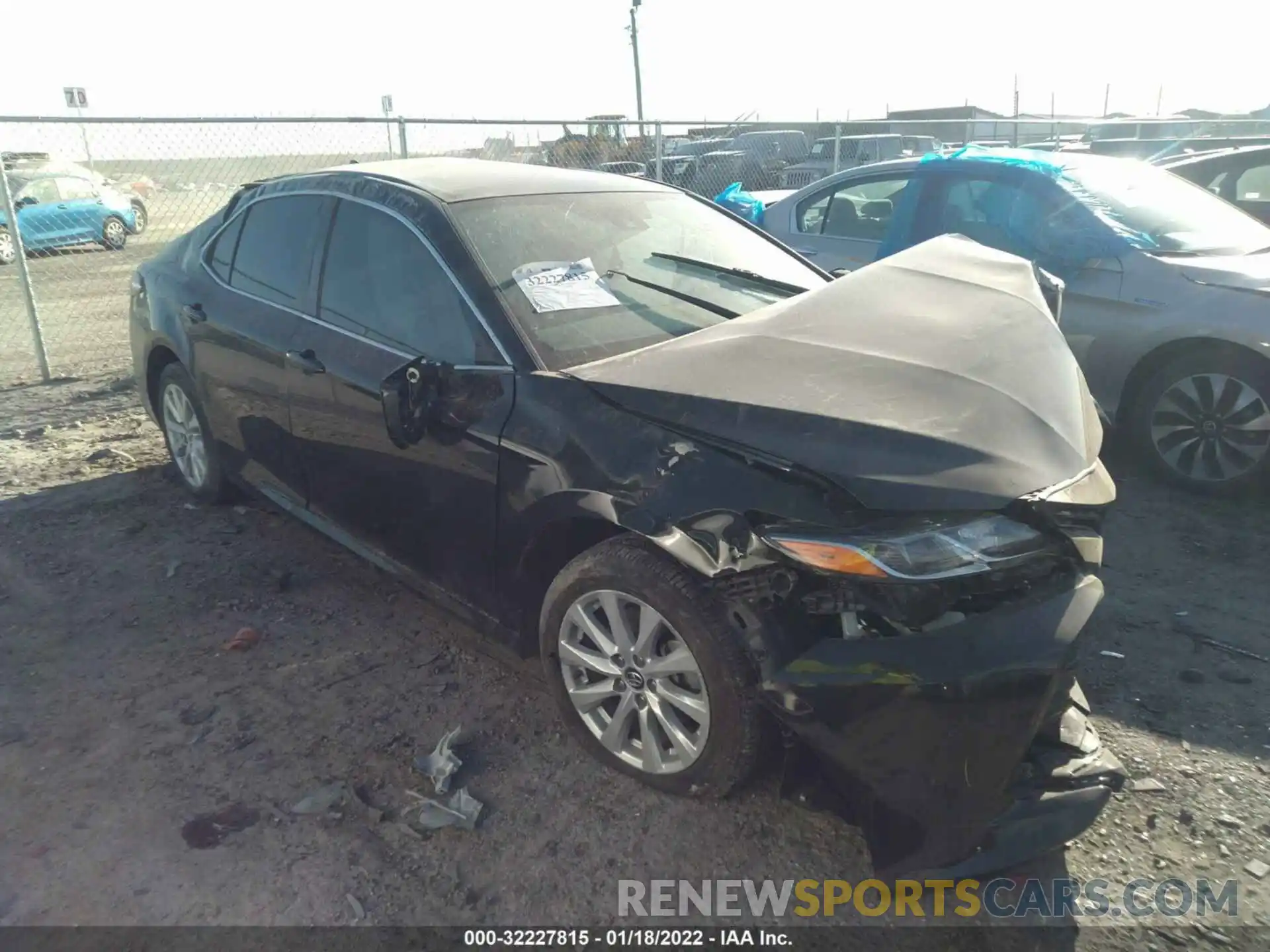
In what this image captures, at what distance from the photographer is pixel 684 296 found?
3.54 m

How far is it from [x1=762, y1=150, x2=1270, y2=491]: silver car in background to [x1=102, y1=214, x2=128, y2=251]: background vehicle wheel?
15429 mm

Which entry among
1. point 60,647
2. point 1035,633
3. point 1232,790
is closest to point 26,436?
point 60,647

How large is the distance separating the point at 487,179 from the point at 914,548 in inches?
94.1

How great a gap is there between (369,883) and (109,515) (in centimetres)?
335

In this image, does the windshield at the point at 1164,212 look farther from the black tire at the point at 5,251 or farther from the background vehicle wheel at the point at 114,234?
the background vehicle wheel at the point at 114,234

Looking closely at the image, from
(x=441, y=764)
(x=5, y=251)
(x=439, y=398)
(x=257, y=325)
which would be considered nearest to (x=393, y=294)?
A: (x=439, y=398)

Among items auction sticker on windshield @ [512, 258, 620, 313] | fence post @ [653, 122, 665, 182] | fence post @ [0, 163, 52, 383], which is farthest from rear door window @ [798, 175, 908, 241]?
fence post @ [0, 163, 52, 383]

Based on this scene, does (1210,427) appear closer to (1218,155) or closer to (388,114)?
(1218,155)

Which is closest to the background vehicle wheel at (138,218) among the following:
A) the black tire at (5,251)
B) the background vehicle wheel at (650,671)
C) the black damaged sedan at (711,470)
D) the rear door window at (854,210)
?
the black tire at (5,251)

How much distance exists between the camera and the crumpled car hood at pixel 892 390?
7.80ft

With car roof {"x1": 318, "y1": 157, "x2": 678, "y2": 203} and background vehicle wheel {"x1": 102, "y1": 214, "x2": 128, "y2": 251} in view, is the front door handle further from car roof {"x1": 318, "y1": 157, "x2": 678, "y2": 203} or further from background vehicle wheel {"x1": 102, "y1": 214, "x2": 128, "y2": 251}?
background vehicle wheel {"x1": 102, "y1": 214, "x2": 128, "y2": 251}

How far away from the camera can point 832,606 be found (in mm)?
2309

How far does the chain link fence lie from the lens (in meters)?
8.33

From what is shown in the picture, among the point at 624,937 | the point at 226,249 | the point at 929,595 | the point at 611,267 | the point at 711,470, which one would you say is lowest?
the point at 624,937
